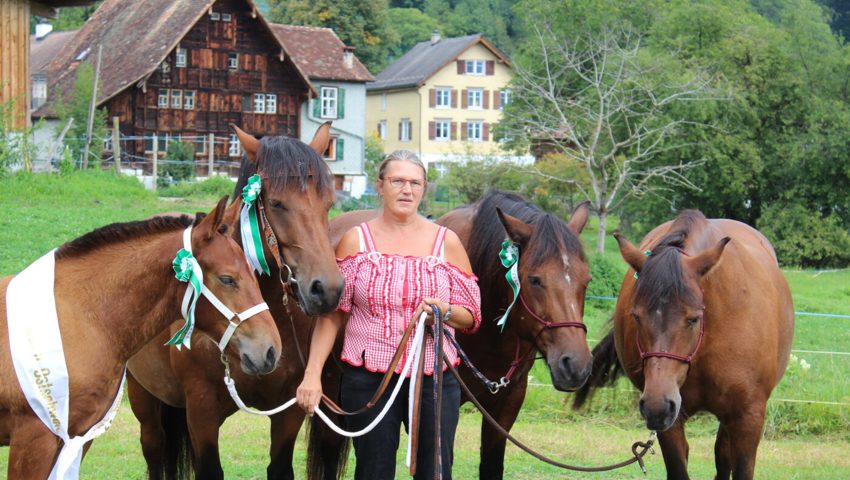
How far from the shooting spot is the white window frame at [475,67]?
6119cm

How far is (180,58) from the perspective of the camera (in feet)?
125

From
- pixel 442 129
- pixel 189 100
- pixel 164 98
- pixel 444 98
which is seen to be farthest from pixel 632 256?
pixel 444 98

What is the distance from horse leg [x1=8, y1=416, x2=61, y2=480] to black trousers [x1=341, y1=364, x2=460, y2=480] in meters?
1.23

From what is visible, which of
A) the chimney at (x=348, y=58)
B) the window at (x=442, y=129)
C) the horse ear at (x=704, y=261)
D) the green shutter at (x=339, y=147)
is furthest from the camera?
the window at (x=442, y=129)

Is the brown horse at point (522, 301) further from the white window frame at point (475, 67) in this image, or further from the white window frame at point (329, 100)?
the white window frame at point (475, 67)

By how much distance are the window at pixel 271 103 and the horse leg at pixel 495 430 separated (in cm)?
3595

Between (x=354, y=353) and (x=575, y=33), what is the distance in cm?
3677

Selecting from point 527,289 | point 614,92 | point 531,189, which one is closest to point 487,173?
point 531,189

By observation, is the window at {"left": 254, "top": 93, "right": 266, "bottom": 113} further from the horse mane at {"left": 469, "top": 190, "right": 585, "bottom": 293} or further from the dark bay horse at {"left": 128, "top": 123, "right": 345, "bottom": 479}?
the horse mane at {"left": 469, "top": 190, "right": 585, "bottom": 293}

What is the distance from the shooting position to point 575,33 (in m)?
39.3

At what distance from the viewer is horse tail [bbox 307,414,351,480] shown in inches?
226

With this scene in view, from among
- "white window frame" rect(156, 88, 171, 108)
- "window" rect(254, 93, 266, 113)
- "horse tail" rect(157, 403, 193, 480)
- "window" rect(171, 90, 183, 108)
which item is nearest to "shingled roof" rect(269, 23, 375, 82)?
"window" rect(254, 93, 266, 113)

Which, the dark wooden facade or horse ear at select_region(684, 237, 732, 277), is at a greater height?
the dark wooden facade

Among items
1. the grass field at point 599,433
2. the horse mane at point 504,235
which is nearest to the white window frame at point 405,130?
the grass field at point 599,433
